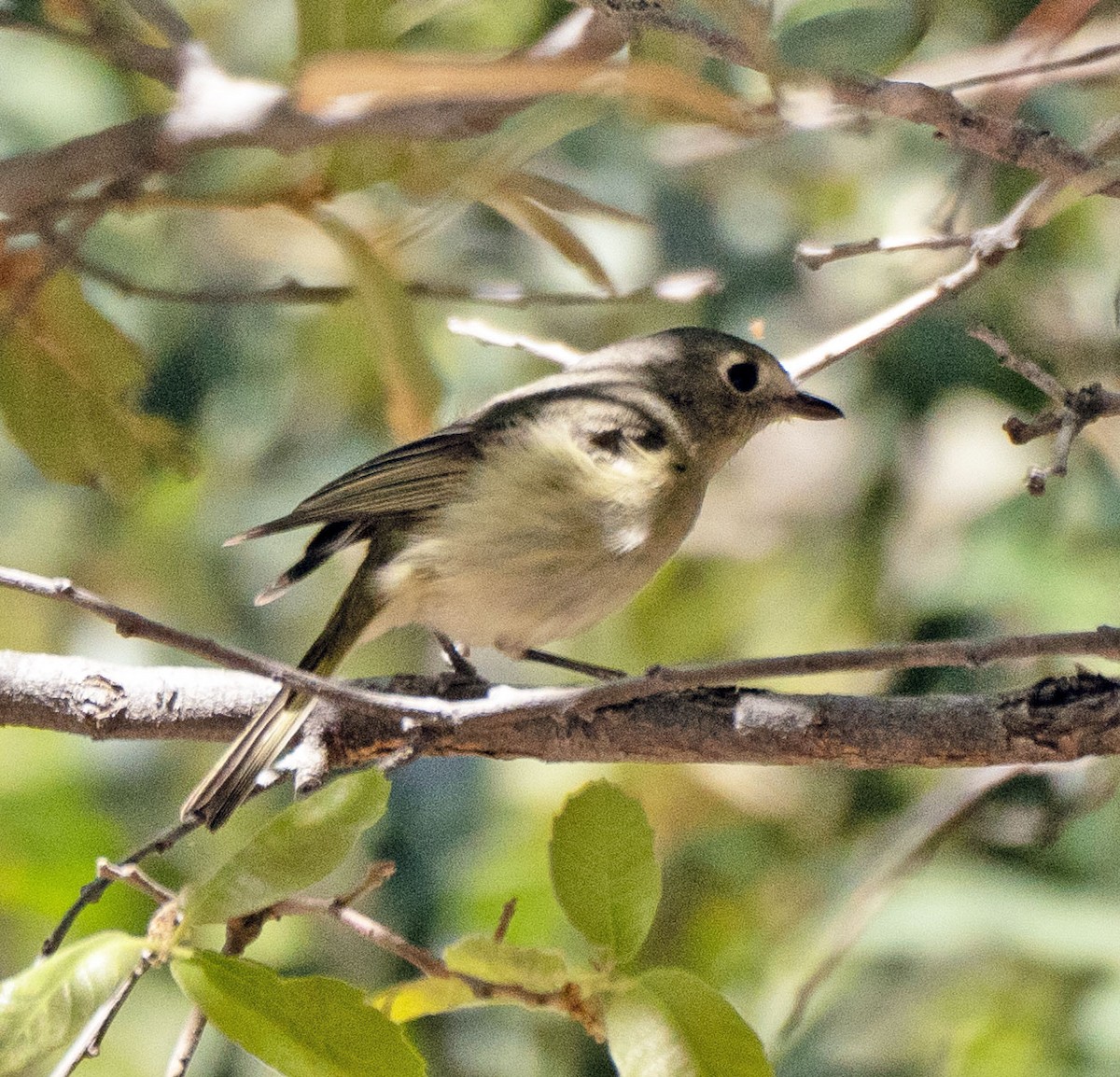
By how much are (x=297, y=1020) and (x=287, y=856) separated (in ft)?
0.57

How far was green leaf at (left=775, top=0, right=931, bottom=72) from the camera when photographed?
6.93 ft

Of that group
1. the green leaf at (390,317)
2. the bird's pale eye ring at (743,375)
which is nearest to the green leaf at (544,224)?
the green leaf at (390,317)

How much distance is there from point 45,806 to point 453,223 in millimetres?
2039

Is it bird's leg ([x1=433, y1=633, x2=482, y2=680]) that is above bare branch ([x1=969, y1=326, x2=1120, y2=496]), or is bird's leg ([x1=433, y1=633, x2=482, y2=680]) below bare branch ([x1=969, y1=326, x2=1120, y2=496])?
above

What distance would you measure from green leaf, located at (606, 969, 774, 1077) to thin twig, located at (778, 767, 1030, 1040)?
0.99 m

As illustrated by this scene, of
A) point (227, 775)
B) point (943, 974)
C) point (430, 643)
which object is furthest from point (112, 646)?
point (943, 974)

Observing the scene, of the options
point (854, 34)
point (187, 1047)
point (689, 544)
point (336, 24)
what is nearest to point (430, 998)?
point (187, 1047)

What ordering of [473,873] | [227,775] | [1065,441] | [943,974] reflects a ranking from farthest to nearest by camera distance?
[473,873] < [943,974] < [227,775] < [1065,441]

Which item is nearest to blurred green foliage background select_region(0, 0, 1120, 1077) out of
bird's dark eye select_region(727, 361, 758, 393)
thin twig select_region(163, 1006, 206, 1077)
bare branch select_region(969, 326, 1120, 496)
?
bird's dark eye select_region(727, 361, 758, 393)

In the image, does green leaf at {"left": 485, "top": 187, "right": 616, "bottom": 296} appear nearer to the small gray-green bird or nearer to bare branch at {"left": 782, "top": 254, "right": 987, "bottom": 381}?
bare branch at {"left": 782, "top": 254, "right": 987, "bottom": 381}

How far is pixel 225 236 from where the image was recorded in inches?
170

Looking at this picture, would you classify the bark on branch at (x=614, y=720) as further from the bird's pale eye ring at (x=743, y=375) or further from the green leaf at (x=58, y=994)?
the bird's pale eye ring at (x=743, y=375)

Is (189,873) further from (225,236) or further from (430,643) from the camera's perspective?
(225,236)

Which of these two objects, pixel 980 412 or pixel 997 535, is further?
pixel 980 412
